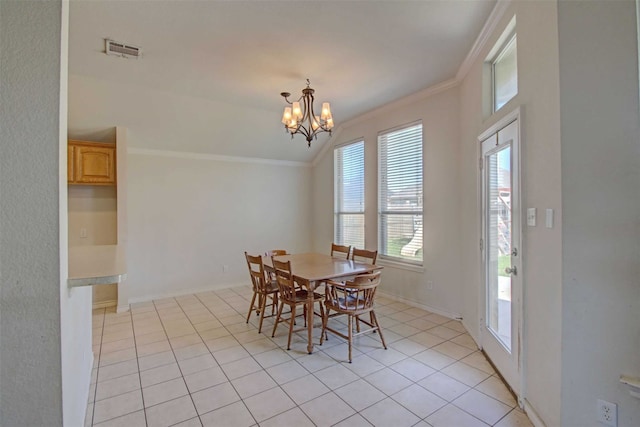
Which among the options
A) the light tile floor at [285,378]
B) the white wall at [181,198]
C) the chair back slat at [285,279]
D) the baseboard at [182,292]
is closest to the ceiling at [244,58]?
the white wall at [181,198]

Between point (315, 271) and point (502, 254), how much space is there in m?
1.70

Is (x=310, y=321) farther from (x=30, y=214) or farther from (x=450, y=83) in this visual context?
(x=450, y=83)

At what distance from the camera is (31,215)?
3.60 ft

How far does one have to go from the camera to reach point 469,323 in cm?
327

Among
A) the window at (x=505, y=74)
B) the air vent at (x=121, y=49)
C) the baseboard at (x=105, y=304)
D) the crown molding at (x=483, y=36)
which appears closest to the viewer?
the crown molding at (x=483, y=36)

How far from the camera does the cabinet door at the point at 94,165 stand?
390 centimetres

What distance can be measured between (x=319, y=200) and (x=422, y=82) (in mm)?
3028

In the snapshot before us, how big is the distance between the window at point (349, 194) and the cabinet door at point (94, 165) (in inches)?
137

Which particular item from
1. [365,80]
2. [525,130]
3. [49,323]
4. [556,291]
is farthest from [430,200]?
[49,323]

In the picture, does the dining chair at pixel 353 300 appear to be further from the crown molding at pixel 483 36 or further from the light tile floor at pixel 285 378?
the crown molding at pixel 483 36

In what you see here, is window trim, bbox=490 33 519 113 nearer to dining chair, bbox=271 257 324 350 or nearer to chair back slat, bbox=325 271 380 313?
chair back slat, bbox=325 271 380 313

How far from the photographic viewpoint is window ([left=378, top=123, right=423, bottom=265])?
415 centimetres

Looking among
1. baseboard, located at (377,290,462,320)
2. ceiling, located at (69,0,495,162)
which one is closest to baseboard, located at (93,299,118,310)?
ceiling, located at (69,0,495,162)

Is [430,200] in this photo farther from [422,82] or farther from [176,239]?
[176,239]
